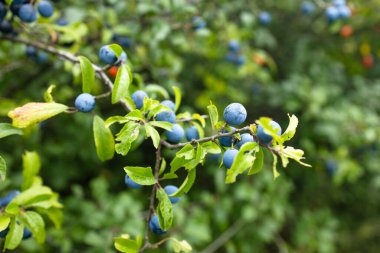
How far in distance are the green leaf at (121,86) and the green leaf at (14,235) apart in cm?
48

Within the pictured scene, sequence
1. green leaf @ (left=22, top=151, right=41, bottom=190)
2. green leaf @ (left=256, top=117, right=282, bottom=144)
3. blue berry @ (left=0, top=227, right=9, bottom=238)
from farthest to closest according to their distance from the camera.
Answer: green leaf @ (left=22, top=151, right=41, bottom=190)
blue berry @ (left=0, top=227, right=9, bottom=238)
green leaf @ (left=256, top=117, right=282, bottom=144)

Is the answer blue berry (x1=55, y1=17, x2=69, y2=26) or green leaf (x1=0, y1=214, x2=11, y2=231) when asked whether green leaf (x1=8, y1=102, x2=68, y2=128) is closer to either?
green leaf (x1=0, y1=214, x2=11, y2=231)

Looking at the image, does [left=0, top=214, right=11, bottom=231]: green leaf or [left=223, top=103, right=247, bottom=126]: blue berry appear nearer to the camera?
[left=223, top=103, right=247, bottom=126]: blue berry

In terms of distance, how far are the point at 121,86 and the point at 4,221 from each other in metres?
0.53

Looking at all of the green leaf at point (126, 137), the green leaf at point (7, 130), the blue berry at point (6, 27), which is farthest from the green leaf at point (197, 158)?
the blue berry at point (6, 27)

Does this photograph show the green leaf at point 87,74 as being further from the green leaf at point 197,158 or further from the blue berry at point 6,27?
the blue berry at point 6,27

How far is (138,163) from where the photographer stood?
11.2ft

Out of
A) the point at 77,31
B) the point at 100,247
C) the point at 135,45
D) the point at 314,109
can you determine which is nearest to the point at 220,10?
the point at 135,45

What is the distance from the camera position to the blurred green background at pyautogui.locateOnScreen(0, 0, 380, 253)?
2.34 metres

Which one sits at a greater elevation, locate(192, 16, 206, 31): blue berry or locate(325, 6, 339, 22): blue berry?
locate(325, 6, 339, 22): blue berry

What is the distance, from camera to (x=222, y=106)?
326cm

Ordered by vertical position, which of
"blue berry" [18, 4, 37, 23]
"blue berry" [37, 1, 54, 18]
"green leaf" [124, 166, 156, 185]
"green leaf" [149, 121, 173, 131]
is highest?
"green leaf" [149, 121, 173, 131]

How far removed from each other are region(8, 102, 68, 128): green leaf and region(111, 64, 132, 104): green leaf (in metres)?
0.16

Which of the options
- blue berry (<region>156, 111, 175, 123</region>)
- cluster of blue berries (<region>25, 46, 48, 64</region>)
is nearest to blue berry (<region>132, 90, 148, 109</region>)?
blue berry (<region>156, 111, 175, 123</region>)
